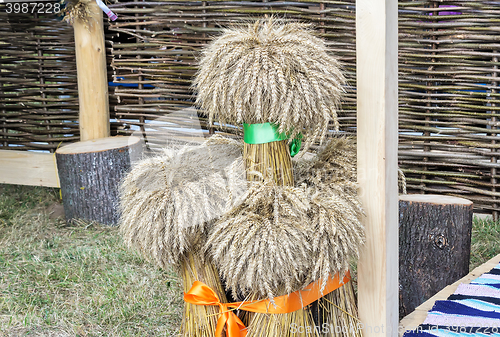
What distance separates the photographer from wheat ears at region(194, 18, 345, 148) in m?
0.97

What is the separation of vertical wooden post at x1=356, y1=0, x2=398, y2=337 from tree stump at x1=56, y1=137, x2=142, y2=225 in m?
1.70

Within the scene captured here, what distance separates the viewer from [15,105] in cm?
341

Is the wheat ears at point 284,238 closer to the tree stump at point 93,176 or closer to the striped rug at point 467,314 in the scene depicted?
the striped rug at point 467,314

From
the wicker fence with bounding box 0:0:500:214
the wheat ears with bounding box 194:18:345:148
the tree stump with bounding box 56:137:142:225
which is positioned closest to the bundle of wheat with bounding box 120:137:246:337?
the wheat ears with bounding box 194:18:345:148

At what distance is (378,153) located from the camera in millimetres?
1074

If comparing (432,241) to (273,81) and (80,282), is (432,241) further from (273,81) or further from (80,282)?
(80,282)

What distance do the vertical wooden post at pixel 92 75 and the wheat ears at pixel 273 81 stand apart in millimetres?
1994

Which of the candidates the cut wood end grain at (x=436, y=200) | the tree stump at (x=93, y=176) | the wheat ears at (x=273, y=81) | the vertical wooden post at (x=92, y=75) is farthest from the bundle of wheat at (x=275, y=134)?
the vertical wooden post at (x=92, y=75)

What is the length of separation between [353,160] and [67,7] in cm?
224

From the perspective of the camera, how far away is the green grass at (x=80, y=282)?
1604mm

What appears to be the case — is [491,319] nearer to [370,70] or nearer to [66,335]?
[370,70]

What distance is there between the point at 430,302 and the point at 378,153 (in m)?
0.69

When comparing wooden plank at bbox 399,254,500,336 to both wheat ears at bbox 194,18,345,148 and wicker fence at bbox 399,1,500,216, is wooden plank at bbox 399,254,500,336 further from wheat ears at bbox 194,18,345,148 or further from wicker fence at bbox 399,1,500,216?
wicker fence at bbox 399,1,500,216

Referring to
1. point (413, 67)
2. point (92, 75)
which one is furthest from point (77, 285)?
point (413, 67)
